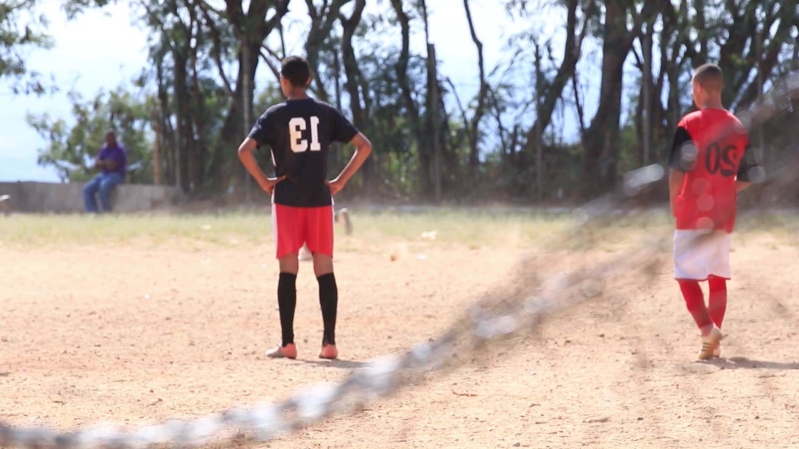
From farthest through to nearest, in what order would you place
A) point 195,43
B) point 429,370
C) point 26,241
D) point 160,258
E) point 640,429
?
1. point 195,43
2. point 26,241
3. point 160,258
4. point 640,429
5. point 429,370

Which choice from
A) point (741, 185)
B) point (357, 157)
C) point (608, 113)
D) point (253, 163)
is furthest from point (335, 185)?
point (608, 113)

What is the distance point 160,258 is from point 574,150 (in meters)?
8.69

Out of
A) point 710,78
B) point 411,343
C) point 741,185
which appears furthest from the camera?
point 411,343

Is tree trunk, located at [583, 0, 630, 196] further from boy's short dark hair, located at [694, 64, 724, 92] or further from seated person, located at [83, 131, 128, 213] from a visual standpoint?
boy's short dark hair, located at [694, 64, 724, 92]

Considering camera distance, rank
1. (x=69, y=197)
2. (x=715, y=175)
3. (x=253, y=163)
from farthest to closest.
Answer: (x=69, y=197) < (x=253, y=163) < (x=715, y=175)

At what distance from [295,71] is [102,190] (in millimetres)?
13677

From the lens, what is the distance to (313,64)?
60.4 ft

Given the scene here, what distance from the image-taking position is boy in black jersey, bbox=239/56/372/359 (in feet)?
19.0

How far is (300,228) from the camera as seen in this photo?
586 cm

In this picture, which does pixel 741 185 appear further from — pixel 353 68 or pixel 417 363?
pixel 353 68

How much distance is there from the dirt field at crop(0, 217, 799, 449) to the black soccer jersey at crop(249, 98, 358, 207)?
0.85 metres

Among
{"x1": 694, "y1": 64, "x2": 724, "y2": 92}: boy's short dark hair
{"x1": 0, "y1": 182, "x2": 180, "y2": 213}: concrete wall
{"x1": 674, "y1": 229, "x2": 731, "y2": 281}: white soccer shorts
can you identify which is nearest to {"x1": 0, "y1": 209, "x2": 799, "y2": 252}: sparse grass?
{"x1": 0, "y1": 182, "x2": 180, "y2": 213}: concrete wall

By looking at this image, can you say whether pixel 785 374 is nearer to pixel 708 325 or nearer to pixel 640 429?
pixel 708 325

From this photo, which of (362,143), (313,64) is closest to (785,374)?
(362,143)
